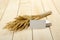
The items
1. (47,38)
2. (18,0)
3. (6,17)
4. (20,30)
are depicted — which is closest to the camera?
(47,38)

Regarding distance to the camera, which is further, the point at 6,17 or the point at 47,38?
the point at 6,17

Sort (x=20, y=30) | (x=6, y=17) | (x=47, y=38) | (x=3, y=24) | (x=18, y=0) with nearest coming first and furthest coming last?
(x=47, y=38) → (x=20, y=30) → (x=3, y=24) → (x=6, y=17) → (x=18, y=0)

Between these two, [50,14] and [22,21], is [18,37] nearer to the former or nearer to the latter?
[22,21]

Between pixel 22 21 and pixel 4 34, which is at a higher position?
pixel 22 21

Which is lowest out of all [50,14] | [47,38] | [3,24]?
[47,38]

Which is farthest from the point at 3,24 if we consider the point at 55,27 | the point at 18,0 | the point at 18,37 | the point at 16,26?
the point at 18,0

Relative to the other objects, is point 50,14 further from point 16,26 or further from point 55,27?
point 16,26

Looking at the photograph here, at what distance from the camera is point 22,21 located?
116 centimetres

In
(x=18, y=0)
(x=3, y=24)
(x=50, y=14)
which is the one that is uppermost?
(x=18, y=0)

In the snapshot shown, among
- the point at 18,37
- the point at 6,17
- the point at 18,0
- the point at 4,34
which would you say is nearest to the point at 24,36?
the point at 18,37

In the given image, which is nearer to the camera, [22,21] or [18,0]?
[22,21]

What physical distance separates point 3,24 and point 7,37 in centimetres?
23

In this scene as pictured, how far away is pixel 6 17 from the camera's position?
1391mm

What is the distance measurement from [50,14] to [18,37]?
1.72 feet
